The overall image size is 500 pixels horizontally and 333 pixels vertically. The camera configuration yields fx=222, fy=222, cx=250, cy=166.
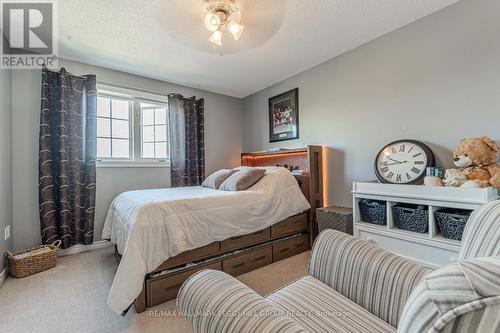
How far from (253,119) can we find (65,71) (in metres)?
2.70

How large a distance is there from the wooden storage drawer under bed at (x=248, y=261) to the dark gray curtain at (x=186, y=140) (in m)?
1.71

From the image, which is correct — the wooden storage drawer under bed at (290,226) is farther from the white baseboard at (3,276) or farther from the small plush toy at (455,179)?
the white baseboard at (3,276)

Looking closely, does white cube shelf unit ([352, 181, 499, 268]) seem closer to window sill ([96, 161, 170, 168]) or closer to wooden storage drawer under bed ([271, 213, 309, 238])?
wooden storage drawer under bed ([271, 213, 309, 238])

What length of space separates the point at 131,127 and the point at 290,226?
2.62 metres

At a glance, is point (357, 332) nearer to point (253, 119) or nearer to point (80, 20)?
point (80, 20)

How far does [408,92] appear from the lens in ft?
7.03

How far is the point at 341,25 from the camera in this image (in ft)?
6.97

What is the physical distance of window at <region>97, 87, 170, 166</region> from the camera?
9.92ft

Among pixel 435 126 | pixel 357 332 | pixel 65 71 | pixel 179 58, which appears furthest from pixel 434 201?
pixel 65 71

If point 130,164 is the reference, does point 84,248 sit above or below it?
below

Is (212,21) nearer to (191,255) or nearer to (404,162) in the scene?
(191,255)

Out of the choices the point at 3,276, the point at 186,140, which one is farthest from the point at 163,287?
the point at 186,140

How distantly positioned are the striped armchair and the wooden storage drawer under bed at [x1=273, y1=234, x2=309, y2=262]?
3.89 ft

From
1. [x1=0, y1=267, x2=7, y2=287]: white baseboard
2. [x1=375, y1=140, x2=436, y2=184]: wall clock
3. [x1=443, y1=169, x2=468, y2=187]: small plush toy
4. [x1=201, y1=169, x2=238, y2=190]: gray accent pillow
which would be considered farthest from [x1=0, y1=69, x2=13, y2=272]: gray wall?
[x1=443, y1=169, x2=468, y2=187]: small plush toy
